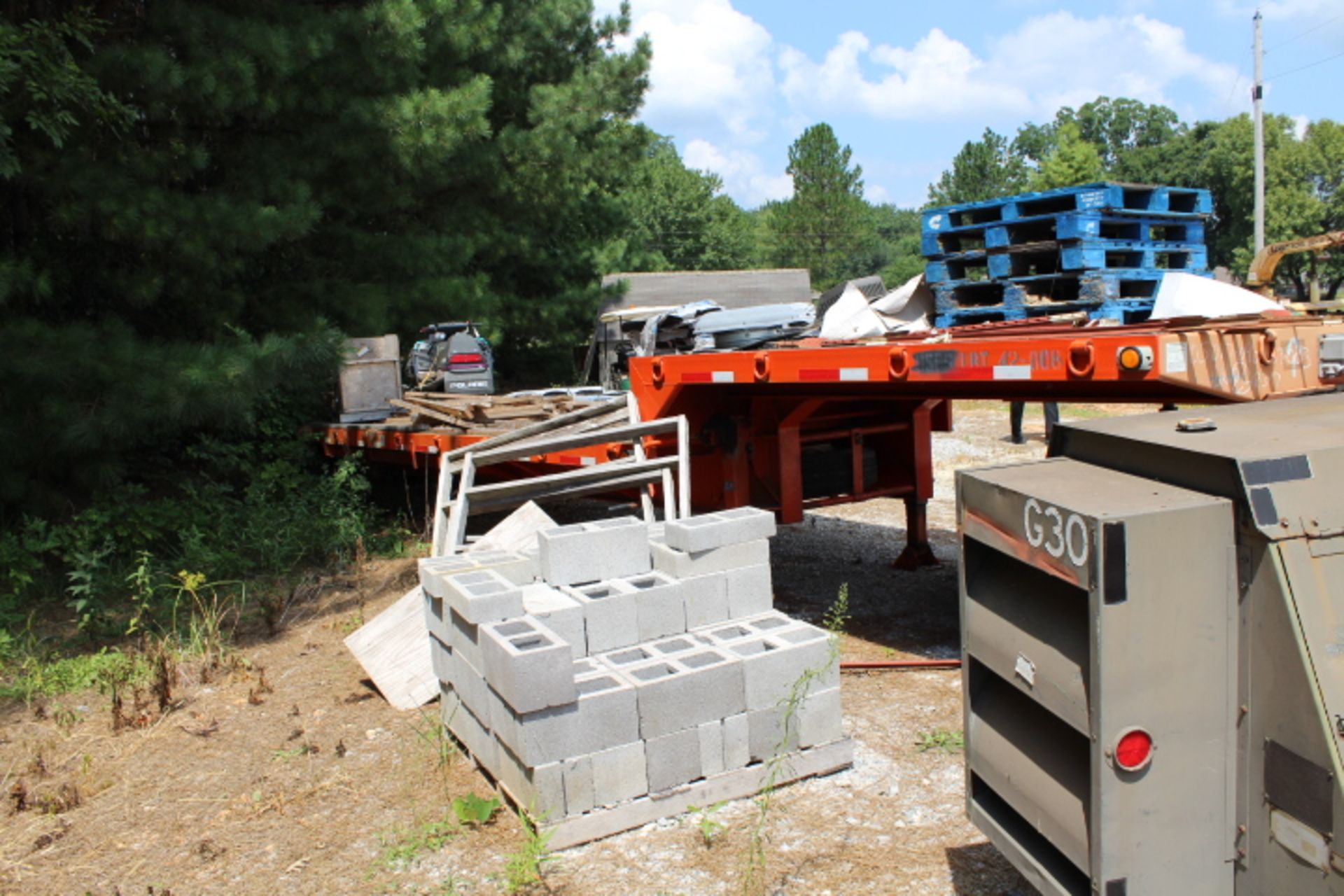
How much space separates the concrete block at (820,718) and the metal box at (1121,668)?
1569mm

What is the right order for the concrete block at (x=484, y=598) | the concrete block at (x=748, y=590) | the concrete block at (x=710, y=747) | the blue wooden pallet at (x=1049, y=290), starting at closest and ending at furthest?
Answer: the concrete block at (x=710, y=747) → the concrete block at (x=484, y=598) → the concrete block at (x=748, y=590) → the blue wooden pallet at (x=1049, y=290)

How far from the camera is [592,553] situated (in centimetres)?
475

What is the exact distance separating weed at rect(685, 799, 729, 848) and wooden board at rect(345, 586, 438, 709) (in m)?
1.81

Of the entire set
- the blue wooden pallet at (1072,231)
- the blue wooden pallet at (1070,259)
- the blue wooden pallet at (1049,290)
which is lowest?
the blue wooden pallet at (1049,290)

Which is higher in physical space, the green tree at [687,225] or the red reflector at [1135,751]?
the green tree at [687,225]

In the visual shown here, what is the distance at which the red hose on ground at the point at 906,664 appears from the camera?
559cm

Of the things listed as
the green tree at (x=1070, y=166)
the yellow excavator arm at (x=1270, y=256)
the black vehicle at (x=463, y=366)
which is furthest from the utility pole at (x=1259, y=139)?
the green tree at (x=1070, y=166)

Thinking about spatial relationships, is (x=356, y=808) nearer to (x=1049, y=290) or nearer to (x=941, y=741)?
(x=941, y=741)

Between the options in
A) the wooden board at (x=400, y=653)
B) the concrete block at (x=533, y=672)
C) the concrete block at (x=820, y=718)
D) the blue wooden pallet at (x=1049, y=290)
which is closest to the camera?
the concrete block at (x=533, y=672)

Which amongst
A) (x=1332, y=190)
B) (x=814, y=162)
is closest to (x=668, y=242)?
(x=814, y=162)

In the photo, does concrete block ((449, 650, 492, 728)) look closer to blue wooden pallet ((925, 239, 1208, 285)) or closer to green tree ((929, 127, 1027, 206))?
blue wooden pallet ((925, 239, 1208, 285))

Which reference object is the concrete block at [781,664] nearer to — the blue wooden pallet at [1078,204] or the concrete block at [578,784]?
the concrete block at [578,784]

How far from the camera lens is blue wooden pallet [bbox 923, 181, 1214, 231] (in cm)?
646

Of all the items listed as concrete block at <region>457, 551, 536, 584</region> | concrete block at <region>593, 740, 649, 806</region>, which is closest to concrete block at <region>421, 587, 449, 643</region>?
concrete block at <region>457, 551, 536, 584</region>
